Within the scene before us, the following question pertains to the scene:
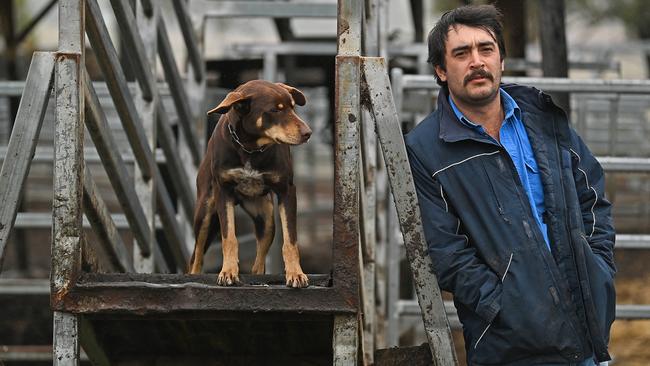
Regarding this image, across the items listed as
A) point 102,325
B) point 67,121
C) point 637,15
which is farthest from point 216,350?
point 637,15

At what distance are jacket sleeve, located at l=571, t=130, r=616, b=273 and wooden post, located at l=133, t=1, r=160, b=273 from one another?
2.56 meters

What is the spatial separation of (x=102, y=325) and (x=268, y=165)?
98 cm

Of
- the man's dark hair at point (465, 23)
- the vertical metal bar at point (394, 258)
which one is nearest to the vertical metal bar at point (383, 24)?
the vertical metal bar at point (394, 258)

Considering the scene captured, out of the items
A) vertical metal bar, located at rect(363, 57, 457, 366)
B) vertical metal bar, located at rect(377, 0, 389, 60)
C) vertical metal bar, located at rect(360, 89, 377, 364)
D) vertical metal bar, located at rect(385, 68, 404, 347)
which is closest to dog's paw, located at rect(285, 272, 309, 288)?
vertical metal bar, located at rect(363, 57, 457, 366)

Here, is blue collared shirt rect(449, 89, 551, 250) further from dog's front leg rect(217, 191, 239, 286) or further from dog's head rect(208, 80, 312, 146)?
dog's front leg rect(217, 191, 239, 286)

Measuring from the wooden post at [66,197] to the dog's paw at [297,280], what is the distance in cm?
76

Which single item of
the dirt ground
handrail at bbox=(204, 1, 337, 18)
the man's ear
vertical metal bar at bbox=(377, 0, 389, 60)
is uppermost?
handrail at bbox=(204, 1, 337, 18)

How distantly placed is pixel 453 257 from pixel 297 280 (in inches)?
22.1

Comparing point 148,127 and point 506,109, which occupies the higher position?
point 148,127

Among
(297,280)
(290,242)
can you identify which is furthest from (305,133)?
(297,280)

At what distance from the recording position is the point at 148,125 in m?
6.12

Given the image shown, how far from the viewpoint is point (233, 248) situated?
4.27 m

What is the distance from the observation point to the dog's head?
4094 millimetres

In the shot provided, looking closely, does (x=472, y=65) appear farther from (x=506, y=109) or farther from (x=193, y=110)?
(x=193, y=110)
